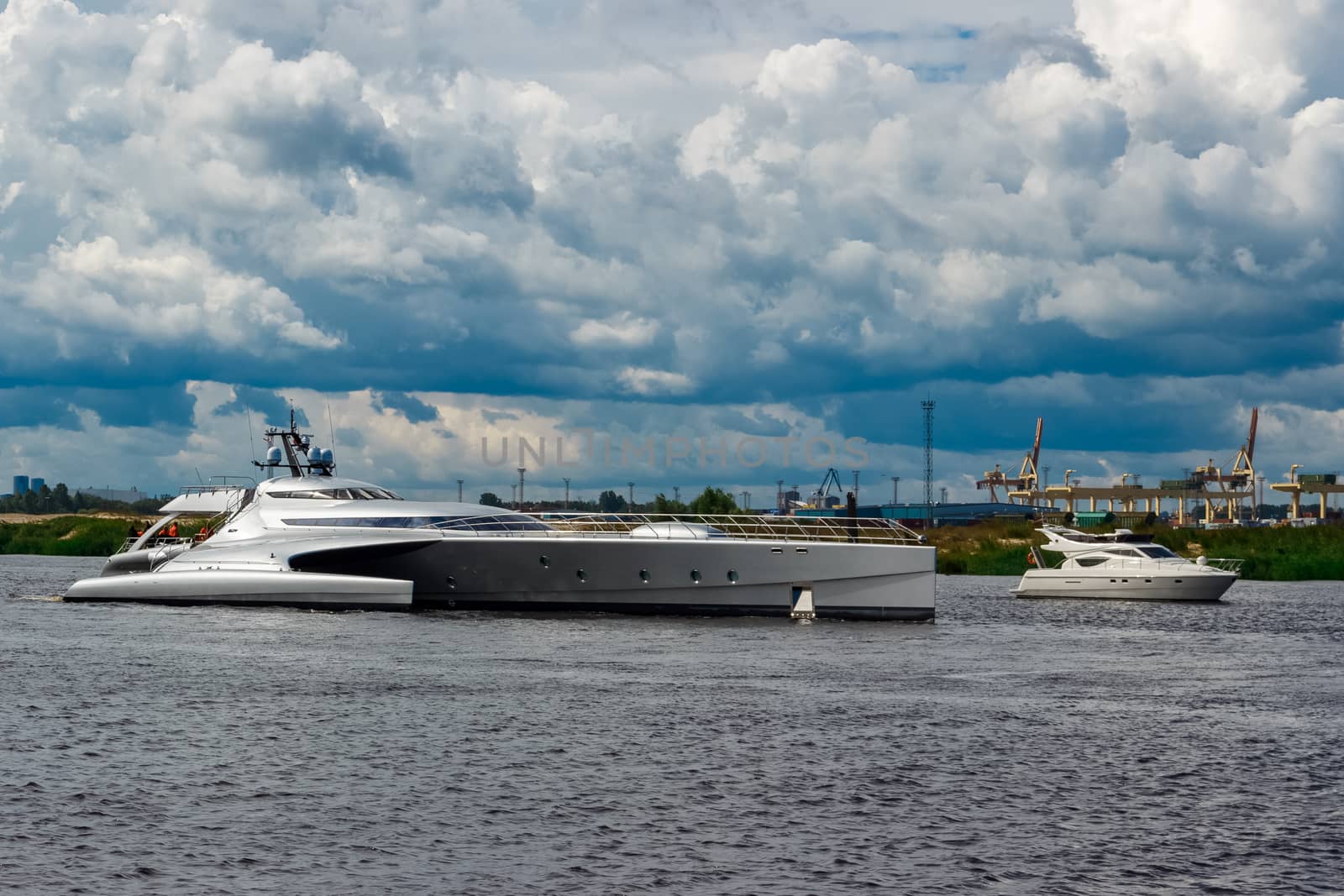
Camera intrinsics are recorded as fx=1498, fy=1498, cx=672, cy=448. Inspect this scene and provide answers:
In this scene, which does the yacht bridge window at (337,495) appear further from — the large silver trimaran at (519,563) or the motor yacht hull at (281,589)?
the motor yacht hull at (281,589)

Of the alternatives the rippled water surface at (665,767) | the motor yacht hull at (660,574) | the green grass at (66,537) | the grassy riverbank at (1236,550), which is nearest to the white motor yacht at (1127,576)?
the grassy riverbank at (1236,550)

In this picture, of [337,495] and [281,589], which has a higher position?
[337,495]

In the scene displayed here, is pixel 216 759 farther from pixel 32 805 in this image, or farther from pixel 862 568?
pixel 862 568

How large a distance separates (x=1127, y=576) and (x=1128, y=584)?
1.20 ft

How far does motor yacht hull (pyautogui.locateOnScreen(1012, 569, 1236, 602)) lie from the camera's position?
2514 inches

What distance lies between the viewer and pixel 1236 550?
289 feet

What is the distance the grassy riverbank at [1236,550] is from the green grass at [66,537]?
2743 inches

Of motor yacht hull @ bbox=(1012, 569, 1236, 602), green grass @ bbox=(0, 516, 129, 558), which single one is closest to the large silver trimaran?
motor yacht hull @ bbox=(1012, 569, 1236, 602)

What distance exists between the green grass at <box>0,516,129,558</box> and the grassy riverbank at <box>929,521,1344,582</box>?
2743 inches

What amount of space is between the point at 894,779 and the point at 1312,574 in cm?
6906

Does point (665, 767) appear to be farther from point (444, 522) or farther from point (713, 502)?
point (713, 502)

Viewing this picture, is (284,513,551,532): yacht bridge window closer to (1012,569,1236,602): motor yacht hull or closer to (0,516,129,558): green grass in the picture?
(1012,569,1236,602): motor yacht hull

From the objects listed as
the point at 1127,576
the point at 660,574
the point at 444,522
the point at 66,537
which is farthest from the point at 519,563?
the point at 66,537

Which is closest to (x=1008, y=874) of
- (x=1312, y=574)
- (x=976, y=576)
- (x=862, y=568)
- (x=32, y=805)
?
(x=32, y=805)
